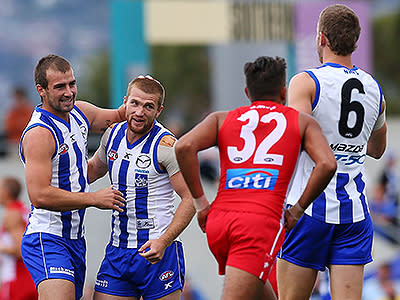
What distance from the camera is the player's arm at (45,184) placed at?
4441mm

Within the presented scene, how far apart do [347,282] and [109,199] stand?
1610 millimetres

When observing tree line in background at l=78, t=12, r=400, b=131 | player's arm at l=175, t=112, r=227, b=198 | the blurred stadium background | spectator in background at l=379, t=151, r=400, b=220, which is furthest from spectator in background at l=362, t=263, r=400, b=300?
tree line in background at l=78, t=12, r=400, b=131

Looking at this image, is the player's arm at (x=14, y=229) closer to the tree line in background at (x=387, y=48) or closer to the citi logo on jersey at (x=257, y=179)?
the citi logo on jersey at (x=257, y=179)

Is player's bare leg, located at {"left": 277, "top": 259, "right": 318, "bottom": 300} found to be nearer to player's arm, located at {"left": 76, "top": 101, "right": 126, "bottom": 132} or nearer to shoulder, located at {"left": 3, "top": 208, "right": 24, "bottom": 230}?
player's arm, located at {"left": 76, "top": 101, "right": 126, "bottom": 132}

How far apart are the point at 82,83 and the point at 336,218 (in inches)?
1358

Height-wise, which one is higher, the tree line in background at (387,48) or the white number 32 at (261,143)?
the white number 32 at (261,143)

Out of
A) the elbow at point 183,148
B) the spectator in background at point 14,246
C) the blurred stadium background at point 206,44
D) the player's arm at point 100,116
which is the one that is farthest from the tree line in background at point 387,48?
the elbow at point 183,148

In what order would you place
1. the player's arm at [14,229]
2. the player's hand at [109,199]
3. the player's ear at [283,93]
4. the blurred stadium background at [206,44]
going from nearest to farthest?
1. the player's ear at [283,93]
2. the player's hand at [109,199]
3. the player's arm at [14,229]
4. the blurred stadium background at [206,44]

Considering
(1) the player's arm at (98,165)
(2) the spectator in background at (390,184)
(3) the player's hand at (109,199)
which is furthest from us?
(2) the spectator in background at (390,184)

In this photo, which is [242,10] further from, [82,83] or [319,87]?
[82,83]

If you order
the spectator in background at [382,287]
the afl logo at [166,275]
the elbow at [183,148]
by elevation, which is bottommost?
the spectator in background at [382,287]

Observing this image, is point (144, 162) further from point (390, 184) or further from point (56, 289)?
point (390, 184)

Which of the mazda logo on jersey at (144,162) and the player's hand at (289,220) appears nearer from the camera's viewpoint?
the player's hand at (289,220)

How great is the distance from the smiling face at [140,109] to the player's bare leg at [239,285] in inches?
53.0
